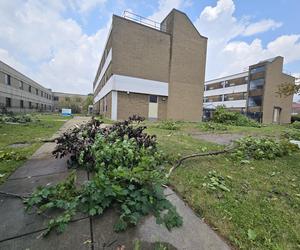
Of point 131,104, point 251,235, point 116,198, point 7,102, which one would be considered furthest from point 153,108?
Answer: point 7,102

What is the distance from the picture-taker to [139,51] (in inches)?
607

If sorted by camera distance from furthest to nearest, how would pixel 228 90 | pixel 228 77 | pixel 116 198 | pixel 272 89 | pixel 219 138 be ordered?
1. pixel 228 77
2. pixel 228 90
3. pixel 272 89
4. pixel 219 138
5. pixel 116 198

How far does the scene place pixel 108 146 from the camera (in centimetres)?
267

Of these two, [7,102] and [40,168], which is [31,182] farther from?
[7,102]

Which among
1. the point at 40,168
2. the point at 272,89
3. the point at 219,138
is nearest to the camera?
the point at 40,168

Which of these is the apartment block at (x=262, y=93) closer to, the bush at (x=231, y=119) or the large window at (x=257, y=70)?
the large window at (x=257, y=70)

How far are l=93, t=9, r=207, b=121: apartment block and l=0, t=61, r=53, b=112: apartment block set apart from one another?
46.9ft

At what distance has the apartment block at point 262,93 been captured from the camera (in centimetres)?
2913

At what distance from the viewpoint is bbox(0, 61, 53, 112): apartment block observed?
21.2 meters

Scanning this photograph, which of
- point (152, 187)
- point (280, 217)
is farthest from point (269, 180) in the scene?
point (152, 187)

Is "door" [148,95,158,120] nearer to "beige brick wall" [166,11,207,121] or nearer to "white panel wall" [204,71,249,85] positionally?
"beige brick wall" [166,11,207,121]

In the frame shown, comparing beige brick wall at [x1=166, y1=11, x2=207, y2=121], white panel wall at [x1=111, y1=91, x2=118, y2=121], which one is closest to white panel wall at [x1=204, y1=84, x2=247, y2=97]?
beige brick wall at [x1=166, y1=11, x2=207, y2=121]

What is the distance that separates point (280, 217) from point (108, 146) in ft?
7.82

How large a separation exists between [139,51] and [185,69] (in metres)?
5.41
